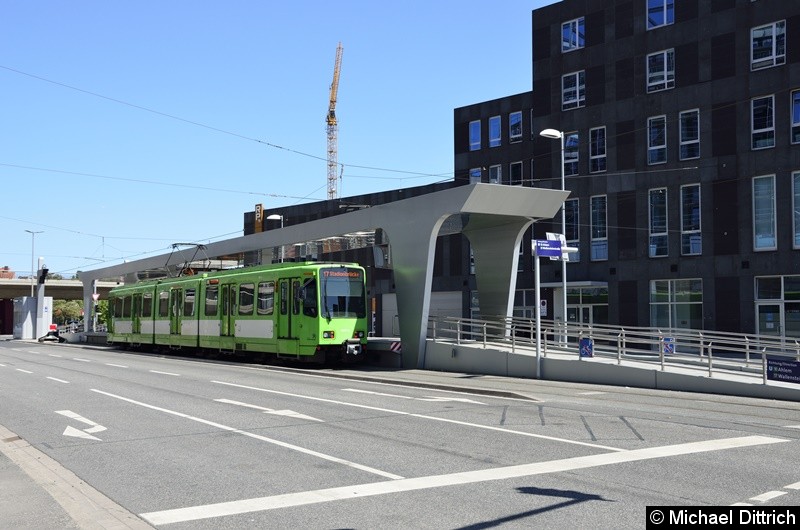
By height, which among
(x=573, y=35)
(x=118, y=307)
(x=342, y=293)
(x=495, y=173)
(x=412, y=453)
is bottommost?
(x=412, y=453)

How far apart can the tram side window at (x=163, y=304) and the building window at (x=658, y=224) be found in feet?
75.0

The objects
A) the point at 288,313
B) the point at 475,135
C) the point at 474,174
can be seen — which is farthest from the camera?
the point at 475,135

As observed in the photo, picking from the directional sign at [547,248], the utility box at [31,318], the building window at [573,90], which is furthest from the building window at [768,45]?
the utility box at [31,318]

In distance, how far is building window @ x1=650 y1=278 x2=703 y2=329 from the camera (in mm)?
37875

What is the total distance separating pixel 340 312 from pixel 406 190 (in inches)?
1462

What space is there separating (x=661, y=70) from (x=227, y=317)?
2318 cm

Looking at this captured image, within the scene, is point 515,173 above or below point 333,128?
below

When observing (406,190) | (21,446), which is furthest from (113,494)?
(406,190)

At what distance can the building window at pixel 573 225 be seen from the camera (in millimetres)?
42625

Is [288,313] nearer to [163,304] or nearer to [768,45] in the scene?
[163,304]

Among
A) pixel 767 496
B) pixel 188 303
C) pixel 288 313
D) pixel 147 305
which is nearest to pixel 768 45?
pixel 288 313

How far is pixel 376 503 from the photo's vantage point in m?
7.80

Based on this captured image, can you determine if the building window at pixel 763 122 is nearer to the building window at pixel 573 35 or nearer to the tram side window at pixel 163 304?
the building window at pixel 573 35

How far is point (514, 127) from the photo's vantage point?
54.2 meters
